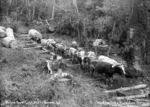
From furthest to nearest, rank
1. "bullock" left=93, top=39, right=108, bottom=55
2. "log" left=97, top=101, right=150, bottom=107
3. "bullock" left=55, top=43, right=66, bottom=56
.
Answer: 1. "bullock" left=93, top=39, right=108, bottom=55
2. "bullock" left=55, top=43, right=66, bottom=56
3. "log" left=97, top=101, right=150, bottom=107

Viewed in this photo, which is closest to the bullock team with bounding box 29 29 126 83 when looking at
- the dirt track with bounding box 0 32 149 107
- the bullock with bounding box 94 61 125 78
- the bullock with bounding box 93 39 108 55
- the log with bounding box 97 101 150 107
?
the bullock with bounding box 94 61 125 78

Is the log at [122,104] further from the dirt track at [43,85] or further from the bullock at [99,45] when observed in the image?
the bullock at [99,45]

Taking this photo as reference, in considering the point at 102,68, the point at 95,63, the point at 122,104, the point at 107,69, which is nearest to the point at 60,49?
the point at 95,63

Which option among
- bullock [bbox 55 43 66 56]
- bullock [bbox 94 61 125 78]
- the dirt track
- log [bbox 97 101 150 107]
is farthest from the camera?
bullock [bbox 55 43 66 56]

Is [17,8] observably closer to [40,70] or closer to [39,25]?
[39,25]

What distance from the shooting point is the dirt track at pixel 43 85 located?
3402 millimetres

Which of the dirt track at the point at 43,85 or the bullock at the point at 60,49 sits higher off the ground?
the bullock at the point at 60,49

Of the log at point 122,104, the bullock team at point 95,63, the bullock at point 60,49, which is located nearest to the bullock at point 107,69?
the bullock team at point 95,63

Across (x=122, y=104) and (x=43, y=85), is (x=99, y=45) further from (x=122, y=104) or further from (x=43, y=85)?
(x=43, y=85)

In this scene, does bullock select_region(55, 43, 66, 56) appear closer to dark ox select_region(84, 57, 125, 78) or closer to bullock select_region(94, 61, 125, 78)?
dark ox select_region(84, 57, 125, 78)

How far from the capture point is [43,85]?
3883 millimetres

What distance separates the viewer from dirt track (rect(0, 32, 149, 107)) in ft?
11.2

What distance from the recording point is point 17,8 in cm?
1529

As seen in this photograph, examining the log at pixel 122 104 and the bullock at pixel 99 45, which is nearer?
the log at pixel 122 104
